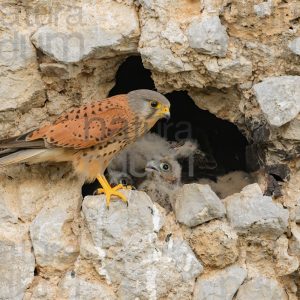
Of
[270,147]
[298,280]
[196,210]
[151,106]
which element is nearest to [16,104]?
[151,106]

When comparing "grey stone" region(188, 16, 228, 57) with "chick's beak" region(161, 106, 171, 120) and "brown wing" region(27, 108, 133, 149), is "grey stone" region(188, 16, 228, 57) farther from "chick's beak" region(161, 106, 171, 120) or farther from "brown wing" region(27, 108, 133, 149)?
"brown wing" region(27, 108, 133, 149)

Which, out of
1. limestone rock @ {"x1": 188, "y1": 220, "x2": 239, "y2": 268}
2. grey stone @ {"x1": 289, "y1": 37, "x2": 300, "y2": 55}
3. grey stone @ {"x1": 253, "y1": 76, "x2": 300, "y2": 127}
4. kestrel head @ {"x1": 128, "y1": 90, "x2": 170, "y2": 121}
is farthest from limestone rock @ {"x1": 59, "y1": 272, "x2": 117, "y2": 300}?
grey stone @ {"x1": 289, "y1": 37, "x2": 300, "y2": 55}

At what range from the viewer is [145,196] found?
545 centimetres

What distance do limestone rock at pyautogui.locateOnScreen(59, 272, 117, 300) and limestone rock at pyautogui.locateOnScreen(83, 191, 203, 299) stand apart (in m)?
0.09

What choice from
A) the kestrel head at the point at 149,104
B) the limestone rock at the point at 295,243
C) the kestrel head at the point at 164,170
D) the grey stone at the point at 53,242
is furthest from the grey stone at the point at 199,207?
the kestrel head at the point at 164,170

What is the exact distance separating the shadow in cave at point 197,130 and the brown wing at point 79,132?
1446 mm

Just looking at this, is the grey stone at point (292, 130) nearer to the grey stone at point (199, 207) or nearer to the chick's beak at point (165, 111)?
the grey stone at point (199, 207)

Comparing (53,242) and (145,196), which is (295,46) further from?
(53,242)

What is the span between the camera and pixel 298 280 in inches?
219

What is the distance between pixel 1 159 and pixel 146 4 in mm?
→ 1547

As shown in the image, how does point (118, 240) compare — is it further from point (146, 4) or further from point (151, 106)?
point (146, 4)

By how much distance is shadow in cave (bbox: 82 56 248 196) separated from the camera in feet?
22.7

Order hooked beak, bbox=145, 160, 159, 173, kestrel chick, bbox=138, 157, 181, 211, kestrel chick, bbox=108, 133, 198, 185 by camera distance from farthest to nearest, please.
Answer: kestrel chick, bbox=108, 133, 198, 185 → hooked beak, bbox=145, 160, 159, 173 → kestrel chick, bbox=138, 157, 181, 211

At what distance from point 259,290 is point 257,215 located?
1.79 feet
